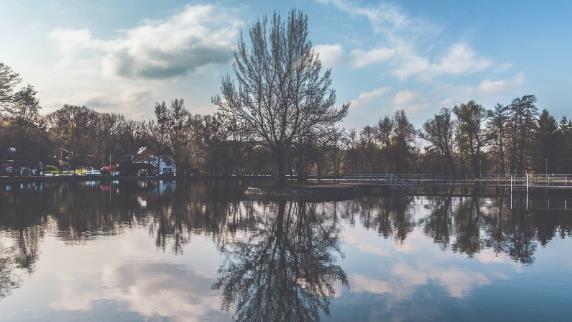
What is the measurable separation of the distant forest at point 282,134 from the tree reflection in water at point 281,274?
2721 centimetres

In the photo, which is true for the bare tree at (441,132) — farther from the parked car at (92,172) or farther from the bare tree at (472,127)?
the parked car at (92,172)

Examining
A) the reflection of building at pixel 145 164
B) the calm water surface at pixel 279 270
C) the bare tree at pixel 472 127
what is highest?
the bare tree at pixel 472 127

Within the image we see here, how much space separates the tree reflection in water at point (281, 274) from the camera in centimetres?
1045

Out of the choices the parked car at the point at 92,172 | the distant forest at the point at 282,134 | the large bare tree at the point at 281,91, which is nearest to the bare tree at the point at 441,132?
the distant forest at the point at 282,134

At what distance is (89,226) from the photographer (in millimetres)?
23000

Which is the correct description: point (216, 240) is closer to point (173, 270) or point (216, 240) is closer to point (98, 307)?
point (173, 270)

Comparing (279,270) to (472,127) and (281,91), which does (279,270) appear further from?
(472,127)

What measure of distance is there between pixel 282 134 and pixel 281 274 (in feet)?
117

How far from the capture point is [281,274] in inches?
536

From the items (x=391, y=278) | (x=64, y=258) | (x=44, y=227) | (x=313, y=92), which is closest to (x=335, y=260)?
(x=391, y=278)

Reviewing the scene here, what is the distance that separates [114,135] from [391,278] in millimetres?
95241

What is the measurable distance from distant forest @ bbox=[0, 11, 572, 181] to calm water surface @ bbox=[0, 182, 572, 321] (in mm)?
24085

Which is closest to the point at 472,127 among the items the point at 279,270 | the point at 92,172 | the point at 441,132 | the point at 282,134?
the point at 441,132

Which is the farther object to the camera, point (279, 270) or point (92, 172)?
point (92, 172)
